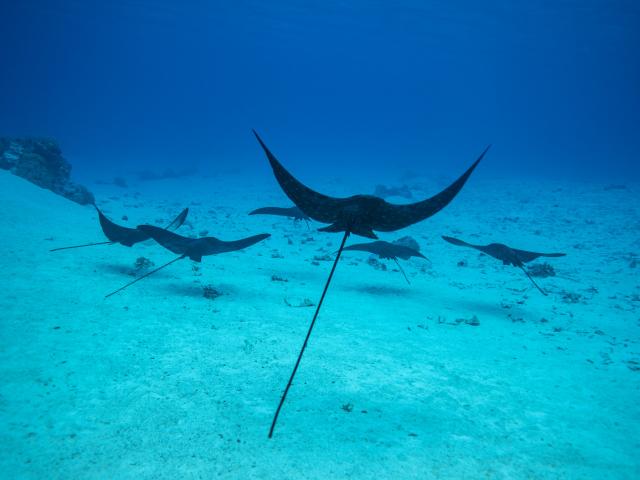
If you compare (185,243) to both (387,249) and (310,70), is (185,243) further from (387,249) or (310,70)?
(310,70)

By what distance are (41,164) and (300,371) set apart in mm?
16115

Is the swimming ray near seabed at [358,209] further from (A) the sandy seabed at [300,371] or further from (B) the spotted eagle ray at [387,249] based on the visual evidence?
(B) the spotted eagle ray at [387,249]

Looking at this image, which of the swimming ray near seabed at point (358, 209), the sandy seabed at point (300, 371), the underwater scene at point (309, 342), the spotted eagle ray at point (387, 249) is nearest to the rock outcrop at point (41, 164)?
the underwater scene at point (309, 342)

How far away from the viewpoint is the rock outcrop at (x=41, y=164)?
13648 millimetres

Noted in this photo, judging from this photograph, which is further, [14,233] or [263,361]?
[14,233]

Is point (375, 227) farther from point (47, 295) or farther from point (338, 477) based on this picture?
Answer: point (47, 295)

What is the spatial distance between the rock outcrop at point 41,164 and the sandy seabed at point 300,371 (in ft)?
19.1

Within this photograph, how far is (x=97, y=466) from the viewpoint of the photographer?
7.44ft

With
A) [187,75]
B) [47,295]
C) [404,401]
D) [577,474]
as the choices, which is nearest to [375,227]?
[404,401]

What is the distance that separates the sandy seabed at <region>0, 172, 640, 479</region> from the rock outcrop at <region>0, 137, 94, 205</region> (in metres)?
5.82

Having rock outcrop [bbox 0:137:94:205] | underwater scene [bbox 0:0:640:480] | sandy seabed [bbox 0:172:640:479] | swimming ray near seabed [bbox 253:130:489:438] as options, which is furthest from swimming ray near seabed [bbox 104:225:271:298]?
rock outcrop [bbox 0:137:94:205]

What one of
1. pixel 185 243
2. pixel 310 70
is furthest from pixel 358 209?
pixel 310 70

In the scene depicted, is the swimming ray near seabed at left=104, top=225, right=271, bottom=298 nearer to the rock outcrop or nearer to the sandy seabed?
the sandy seabed

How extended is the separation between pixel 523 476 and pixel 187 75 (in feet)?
696
